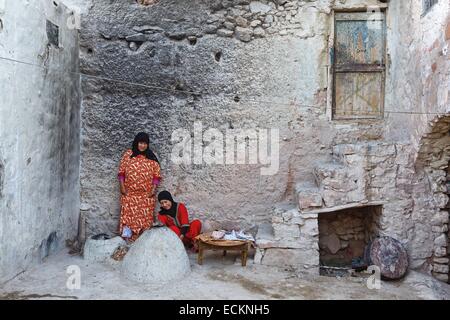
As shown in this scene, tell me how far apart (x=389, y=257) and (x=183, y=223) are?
2.56 m

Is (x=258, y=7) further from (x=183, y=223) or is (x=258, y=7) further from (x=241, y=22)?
(x=183, y=223)

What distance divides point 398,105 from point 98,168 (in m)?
4.12

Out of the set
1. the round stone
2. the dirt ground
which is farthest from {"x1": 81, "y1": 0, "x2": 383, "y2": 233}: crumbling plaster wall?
the round stone

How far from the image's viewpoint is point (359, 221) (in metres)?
5.89

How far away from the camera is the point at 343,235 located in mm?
5879

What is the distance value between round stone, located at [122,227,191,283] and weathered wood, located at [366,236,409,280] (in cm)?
221

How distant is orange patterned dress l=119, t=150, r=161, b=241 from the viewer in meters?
5.62

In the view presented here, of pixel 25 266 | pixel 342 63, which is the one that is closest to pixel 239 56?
pixel 342 63

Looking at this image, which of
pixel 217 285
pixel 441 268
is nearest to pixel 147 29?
pixel 217 285

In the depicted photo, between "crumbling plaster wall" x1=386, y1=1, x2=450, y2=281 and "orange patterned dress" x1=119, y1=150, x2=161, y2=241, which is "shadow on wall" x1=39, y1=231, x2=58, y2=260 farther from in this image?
"crumbling plaster wall" x1=386, y1=1, x2=450, y2=281
